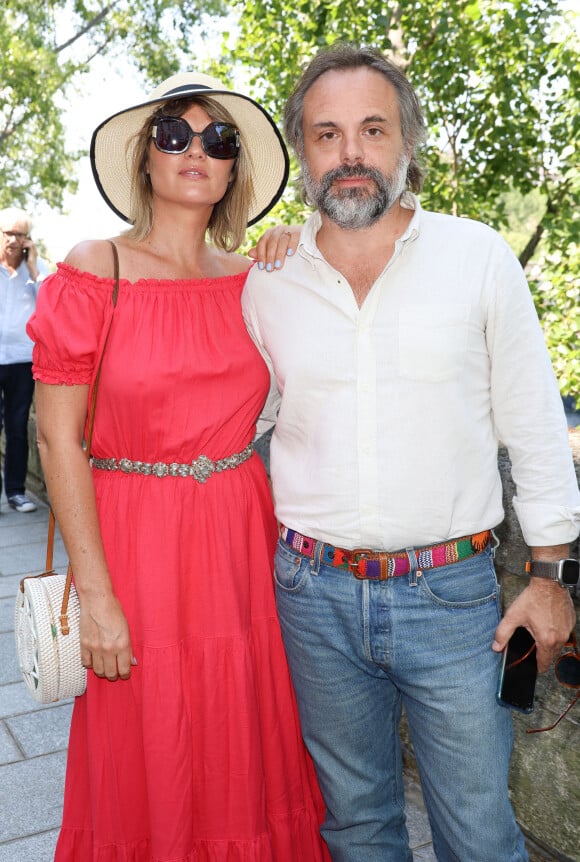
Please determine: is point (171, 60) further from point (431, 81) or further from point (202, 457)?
point (202, 457)

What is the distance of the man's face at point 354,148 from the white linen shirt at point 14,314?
16.6ft

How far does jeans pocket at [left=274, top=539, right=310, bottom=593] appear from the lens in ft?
7.20

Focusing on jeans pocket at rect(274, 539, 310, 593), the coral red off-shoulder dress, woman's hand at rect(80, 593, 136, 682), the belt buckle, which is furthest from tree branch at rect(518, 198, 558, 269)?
woman's hand at rect(80, 593, 136, 682)

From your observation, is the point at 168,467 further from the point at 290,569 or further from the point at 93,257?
the point at 93,257

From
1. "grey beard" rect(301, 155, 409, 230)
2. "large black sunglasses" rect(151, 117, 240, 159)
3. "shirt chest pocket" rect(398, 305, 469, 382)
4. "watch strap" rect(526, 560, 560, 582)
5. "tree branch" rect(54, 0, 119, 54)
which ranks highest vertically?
"tree branch" rect(54, 0, 119, 54)

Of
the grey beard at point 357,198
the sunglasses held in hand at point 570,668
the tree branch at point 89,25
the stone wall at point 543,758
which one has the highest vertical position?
the tree branch at point 89,25

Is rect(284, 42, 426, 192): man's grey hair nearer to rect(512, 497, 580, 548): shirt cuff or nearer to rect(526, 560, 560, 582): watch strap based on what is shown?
rect(512, 497, 580, 548): shirt cuff

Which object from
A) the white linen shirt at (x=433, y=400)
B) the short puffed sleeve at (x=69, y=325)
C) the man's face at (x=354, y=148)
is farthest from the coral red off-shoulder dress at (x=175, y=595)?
the man's face at (x=354, y=148)

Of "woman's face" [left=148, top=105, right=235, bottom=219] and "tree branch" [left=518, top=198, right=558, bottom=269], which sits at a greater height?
"tree branch" [left=518, top=198, right=558, bottom=269]

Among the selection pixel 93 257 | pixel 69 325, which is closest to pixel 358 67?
pixel 93 257

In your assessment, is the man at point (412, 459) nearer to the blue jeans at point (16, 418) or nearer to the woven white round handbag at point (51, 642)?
the woven white round handbag at point (51, 642)

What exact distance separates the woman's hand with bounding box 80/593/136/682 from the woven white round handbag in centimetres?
4

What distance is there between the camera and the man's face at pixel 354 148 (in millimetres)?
2129

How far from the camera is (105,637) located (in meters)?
2.25
